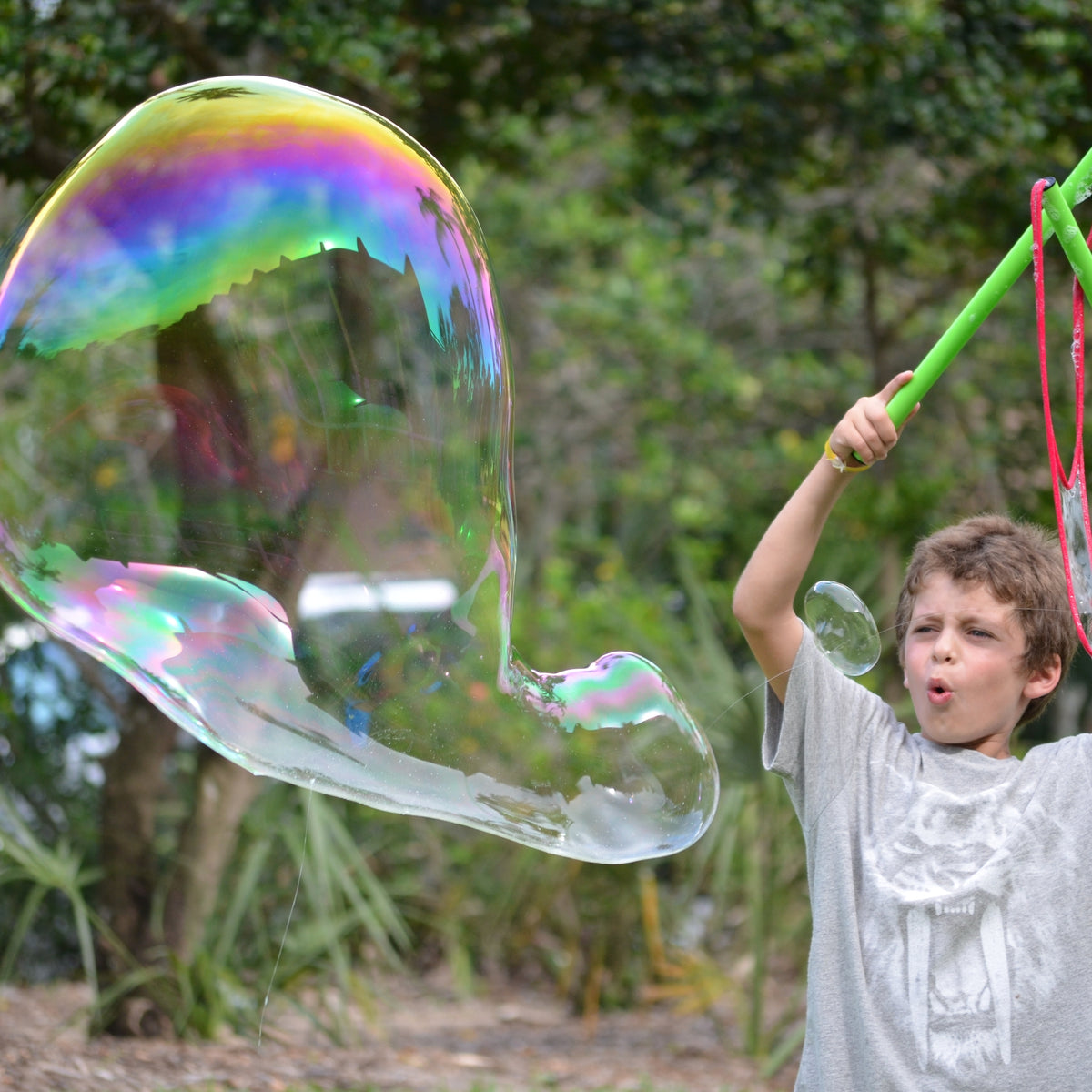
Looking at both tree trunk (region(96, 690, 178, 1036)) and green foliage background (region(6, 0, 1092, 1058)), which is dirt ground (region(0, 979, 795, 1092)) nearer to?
green foliage background (region(6, 0, 1092, 1058))

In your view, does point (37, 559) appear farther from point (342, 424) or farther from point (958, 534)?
point (958, 534)

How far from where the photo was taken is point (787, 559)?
5.49 ft

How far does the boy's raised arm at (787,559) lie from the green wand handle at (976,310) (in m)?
0.02

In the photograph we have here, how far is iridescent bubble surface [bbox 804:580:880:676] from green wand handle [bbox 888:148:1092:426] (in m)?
0.32

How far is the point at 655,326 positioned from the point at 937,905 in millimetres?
5597

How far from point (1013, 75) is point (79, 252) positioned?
2.92 meters

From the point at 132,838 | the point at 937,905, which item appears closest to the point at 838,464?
the point at 937,905

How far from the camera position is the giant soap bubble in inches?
77.0

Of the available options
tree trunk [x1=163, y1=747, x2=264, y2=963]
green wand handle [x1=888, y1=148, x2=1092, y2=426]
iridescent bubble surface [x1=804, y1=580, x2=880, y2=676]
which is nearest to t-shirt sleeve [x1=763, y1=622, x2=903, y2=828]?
iridescent bubble surface [x1=804, y1=580, x2=880, y2=676]

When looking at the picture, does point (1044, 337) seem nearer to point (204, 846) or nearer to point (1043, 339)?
point (1043, 339)

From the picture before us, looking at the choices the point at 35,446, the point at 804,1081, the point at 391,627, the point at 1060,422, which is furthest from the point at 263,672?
the point at 1060,422

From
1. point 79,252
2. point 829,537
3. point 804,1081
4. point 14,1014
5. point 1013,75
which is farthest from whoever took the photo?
point 829,537

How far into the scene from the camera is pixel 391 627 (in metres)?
2.02

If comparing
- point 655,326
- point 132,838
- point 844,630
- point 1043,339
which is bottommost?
point 132,838
